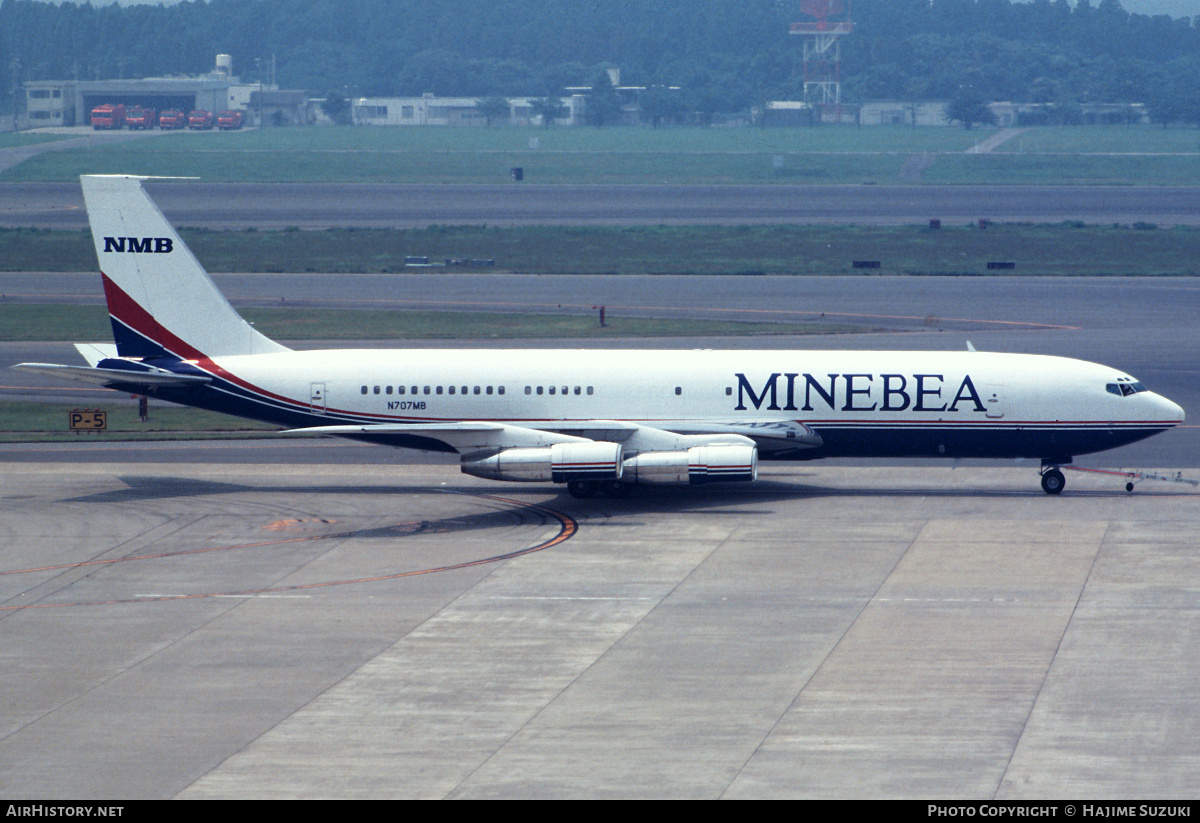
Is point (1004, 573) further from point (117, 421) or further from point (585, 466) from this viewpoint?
point (117, 421)

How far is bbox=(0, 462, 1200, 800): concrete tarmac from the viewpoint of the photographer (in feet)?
71.2

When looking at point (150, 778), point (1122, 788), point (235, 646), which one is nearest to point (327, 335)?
point (235, 646)

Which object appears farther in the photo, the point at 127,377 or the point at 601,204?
the point at 601,204

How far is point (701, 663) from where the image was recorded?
27.0 metres

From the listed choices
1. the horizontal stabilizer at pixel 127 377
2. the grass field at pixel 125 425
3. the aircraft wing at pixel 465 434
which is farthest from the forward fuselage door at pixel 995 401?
the grass field at pixel 125 425

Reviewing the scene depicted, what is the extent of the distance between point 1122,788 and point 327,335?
55.9 meters

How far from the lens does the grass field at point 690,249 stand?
330ft

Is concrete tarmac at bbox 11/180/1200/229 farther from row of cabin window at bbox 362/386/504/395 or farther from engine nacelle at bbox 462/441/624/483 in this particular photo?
engine nacelle at bbox 462/441/624/483

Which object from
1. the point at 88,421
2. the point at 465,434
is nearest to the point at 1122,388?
the point at 465,434

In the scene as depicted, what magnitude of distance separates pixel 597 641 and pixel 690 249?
84.4 metres

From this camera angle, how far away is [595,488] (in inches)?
1681

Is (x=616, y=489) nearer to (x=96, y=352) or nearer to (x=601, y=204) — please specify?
(x=96, y=352)

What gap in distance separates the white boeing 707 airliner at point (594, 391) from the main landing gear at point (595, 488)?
0.07 m

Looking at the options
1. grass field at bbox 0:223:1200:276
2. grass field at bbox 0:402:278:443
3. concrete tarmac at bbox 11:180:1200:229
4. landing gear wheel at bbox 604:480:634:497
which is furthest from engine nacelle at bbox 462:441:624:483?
concrete tarmac at bbox 11:180:1200:229
